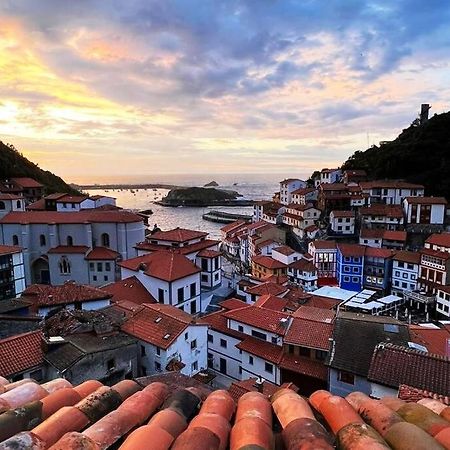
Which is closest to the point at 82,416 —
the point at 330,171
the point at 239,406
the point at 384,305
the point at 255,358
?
the point at 239,406

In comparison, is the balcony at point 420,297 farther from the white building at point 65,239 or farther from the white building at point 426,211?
the white building at point 65,239

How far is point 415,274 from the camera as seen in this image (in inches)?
1332

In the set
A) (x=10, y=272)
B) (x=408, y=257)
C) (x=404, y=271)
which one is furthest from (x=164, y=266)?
(x=408, y=257)

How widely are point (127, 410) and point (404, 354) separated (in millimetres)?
8841

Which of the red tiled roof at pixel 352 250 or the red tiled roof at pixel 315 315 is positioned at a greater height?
the red tiled roof at pixel 315 315

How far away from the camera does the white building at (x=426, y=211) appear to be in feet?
144

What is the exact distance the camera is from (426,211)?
1741 inches

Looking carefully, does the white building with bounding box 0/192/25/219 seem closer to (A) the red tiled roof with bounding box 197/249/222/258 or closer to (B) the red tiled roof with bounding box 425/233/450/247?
(A) the red tiled roof with bounding box 197/249/222/258

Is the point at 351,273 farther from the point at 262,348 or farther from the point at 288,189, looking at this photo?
the point at 288,189

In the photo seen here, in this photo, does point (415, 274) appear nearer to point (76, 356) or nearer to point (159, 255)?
point (159, 255)

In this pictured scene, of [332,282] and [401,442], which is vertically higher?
[401,442]

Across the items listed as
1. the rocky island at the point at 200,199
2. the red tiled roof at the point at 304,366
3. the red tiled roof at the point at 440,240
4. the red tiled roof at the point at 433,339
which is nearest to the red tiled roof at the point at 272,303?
the red tiled roof at the point at 304,366

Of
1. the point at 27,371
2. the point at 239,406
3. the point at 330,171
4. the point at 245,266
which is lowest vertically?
the point at 245,266

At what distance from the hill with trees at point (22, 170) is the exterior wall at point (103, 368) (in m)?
61.4
